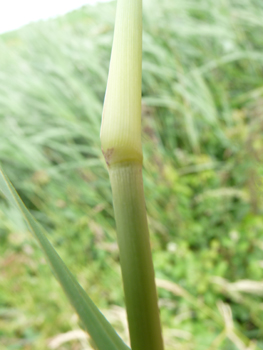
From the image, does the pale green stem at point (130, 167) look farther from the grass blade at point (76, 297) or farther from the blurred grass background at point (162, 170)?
the blurred grass background at point (162, 170)

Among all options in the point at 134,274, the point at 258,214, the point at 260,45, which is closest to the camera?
the point at 134,274

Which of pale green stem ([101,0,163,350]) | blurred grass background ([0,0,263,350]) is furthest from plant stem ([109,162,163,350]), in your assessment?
blurred grass background ([0,0,263,350])

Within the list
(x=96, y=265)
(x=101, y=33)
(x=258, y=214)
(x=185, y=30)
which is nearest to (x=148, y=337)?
(x=258, y=214)

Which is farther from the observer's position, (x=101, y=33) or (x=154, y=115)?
(x=101, y=33)

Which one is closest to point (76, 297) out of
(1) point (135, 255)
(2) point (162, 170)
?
(1) point (135, 255)

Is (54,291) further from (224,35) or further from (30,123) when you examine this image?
(224,35)

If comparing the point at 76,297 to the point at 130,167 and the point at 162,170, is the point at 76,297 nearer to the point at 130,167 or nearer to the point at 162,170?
the point at 130,167

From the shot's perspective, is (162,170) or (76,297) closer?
(76,297)

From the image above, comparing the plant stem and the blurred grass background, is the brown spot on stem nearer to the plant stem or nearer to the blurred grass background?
the plant stem
